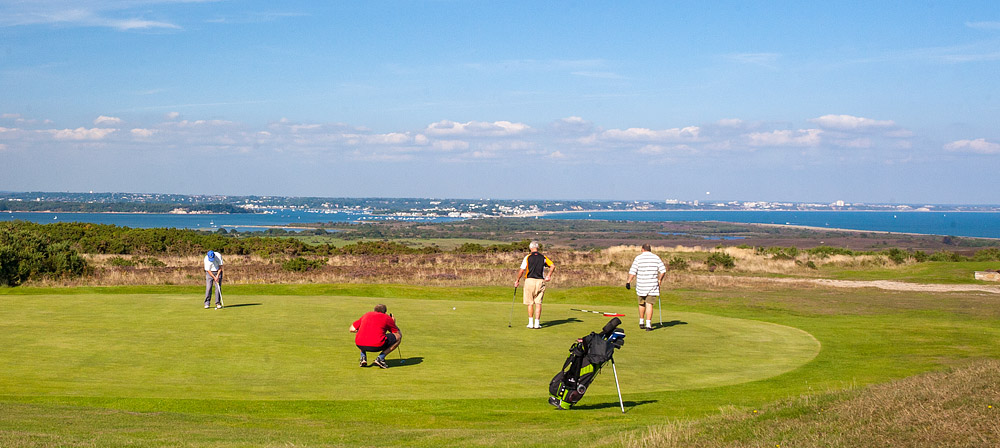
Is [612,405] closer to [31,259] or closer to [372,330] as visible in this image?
[372,330]

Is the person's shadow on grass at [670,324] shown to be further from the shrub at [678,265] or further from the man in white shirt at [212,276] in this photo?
the shrub at [678,265]

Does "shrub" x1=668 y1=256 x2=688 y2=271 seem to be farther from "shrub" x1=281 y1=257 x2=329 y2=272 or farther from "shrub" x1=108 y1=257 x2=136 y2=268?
"shrub" x1=108 y1=257 x2=136 y2=268

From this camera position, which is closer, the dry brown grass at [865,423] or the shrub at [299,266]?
the dry brown grass at [865,423]

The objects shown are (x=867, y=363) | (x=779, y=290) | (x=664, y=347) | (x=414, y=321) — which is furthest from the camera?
(x=779, y=290)

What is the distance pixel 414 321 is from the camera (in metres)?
18.4

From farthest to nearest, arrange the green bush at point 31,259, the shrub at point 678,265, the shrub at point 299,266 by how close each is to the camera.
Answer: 1. the shrub at point 678,265
2. the shrub at point 299,266
3. the green bush at point 31,259

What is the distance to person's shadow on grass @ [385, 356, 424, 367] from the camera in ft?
44.5

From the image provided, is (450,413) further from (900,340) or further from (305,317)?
(900,340)

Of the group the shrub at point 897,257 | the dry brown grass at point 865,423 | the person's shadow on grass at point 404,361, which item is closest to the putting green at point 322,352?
the person's shadow on grass at point 404,361

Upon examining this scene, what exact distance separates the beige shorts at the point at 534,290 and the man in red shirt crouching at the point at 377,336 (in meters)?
4.94

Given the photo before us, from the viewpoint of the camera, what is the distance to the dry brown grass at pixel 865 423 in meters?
7.00

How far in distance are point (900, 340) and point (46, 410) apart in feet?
52.6

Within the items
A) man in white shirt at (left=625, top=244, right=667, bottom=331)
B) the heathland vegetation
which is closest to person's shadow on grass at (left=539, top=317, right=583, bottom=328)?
the heathland vegetation

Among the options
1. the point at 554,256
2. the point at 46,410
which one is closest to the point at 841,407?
the point at 46,410
